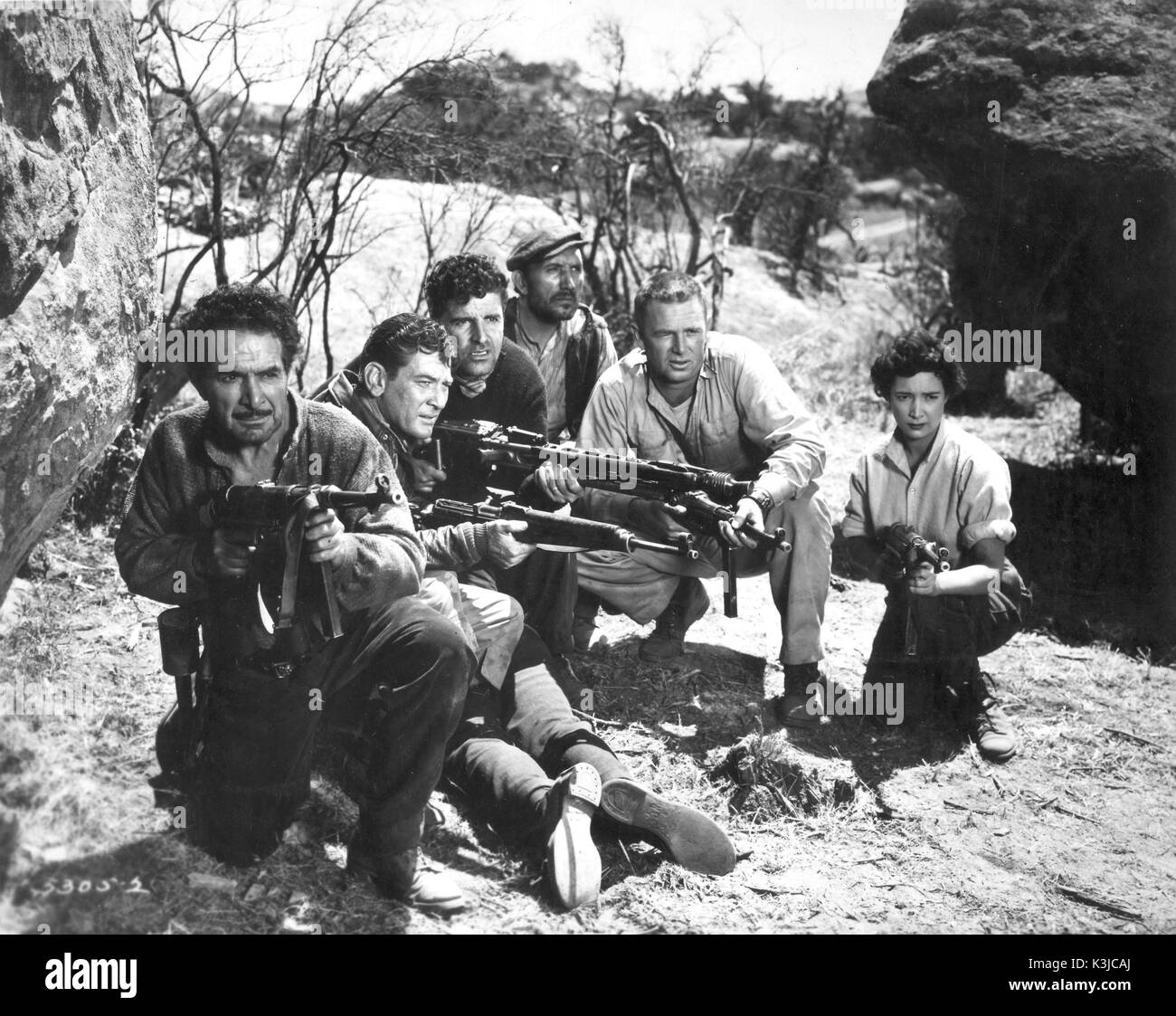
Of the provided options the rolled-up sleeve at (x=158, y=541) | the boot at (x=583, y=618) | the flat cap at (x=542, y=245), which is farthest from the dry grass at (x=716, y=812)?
the flat cap at (x=542, y=245)

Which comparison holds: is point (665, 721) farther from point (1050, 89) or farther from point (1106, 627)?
point (1050, 89)

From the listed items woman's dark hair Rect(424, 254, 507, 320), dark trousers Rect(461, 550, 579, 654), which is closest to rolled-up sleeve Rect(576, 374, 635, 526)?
dark trousers Rect(461, 550, 579, 654)

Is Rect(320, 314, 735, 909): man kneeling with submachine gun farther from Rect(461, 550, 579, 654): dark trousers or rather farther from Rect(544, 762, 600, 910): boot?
Rect(461, 550, 579, 654): dark trousers

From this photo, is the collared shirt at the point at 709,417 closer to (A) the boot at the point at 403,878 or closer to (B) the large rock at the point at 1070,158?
(A) the boot at the point at 403,878

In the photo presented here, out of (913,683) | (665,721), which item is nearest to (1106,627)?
(913,683)

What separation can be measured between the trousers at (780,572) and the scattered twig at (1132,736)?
4.48 feet

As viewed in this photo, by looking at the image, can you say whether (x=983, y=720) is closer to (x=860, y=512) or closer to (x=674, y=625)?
(x=860, y=512)

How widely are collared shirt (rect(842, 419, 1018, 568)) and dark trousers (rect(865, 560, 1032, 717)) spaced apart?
0.20m

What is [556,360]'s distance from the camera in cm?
548

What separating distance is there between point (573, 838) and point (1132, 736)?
2.85 m

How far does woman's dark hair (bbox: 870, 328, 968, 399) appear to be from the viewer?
461 centimetres

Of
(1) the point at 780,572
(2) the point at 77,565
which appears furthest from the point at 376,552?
(2) the point at 77,565

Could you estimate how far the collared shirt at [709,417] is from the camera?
4.82 metres
